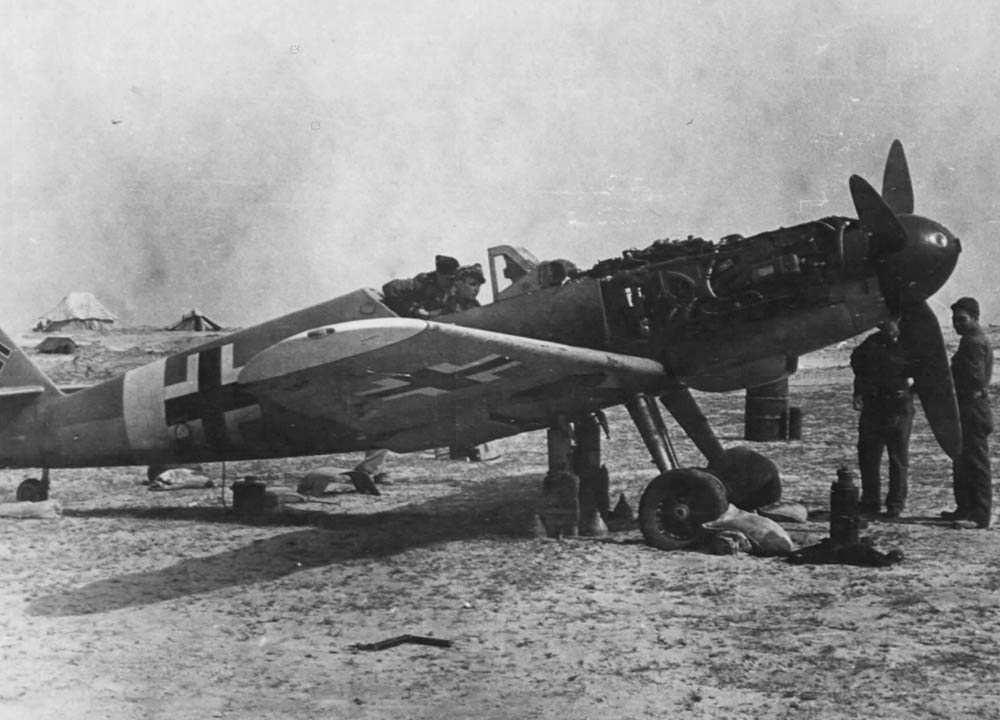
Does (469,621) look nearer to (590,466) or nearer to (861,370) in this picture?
(590,466)

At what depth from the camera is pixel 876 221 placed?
7.67m

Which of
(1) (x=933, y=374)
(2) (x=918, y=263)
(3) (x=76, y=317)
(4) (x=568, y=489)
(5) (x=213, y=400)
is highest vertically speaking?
(3) (x=76, y=317)

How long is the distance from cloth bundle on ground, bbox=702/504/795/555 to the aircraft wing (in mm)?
1180

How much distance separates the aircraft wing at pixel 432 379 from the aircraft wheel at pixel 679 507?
2.69 ft

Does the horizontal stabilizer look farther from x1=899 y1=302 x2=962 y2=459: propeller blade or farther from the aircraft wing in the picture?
x1=899 y1=302 x2=962 y2=459: propeller blade

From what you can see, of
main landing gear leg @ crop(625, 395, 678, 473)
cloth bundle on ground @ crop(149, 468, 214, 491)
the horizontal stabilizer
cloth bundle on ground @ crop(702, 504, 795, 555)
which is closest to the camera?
cloth bundle on ground @ crop(702, 504, 795, 555)

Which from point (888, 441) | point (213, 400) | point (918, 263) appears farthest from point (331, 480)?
point (918, 263)

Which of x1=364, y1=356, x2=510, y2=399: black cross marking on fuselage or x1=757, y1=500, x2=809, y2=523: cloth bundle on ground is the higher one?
x1=364, y1=356, x2=510, y2=399: black cross marking on fuselage

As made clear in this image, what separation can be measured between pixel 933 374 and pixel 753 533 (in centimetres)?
232

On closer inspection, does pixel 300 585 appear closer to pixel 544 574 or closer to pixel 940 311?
pixel 544 574

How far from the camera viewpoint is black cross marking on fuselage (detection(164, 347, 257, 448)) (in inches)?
364

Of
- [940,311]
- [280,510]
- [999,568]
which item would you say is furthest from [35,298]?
[999,568]

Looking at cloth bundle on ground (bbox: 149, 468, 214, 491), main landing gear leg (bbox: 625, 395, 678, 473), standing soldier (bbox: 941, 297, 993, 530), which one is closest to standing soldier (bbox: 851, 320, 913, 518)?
standing soldier (bbox: 941, 297, 993, 530)

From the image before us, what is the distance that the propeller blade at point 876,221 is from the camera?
299 inches
